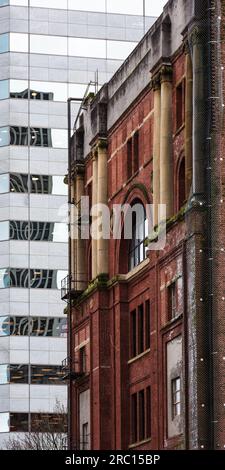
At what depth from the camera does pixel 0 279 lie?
11925cm

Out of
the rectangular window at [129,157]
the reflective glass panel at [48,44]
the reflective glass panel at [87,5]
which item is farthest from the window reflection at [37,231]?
the rectangular window at [129,157]

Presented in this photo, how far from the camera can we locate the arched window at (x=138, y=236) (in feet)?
241

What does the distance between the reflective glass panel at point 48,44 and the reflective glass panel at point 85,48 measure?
67 cm

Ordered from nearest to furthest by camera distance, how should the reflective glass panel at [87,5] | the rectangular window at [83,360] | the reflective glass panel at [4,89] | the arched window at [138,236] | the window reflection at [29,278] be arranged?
the arched window at [138,236]
the rectangular window at [83,360]
the window reflection at [29,278]
the reflective glass panel at [4,89]
the reflective glass panel at [87,5]

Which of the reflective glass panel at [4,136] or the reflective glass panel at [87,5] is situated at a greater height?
the reflective glass panel at [87,5]

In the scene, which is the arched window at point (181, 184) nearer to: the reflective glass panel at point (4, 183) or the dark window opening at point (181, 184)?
the dark window opening at point (181, 184)

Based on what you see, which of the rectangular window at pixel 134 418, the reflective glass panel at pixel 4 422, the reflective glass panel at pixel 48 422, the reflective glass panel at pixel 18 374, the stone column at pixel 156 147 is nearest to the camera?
the stone column at pixel 156 147

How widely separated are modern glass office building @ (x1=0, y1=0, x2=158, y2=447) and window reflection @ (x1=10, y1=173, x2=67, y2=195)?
0.24ft

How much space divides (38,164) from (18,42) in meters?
9.42

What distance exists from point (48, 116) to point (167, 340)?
56.4 metres

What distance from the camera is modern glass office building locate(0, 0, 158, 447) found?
117 metres

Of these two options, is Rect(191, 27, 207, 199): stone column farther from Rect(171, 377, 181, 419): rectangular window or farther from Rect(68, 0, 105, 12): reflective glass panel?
Rect(68, 0, 105, 12): reflective glass panel

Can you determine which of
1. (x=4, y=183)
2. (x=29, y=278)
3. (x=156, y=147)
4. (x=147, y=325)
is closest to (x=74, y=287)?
(x=147, y=325)

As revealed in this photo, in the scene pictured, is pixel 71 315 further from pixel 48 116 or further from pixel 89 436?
pixel 48 116
